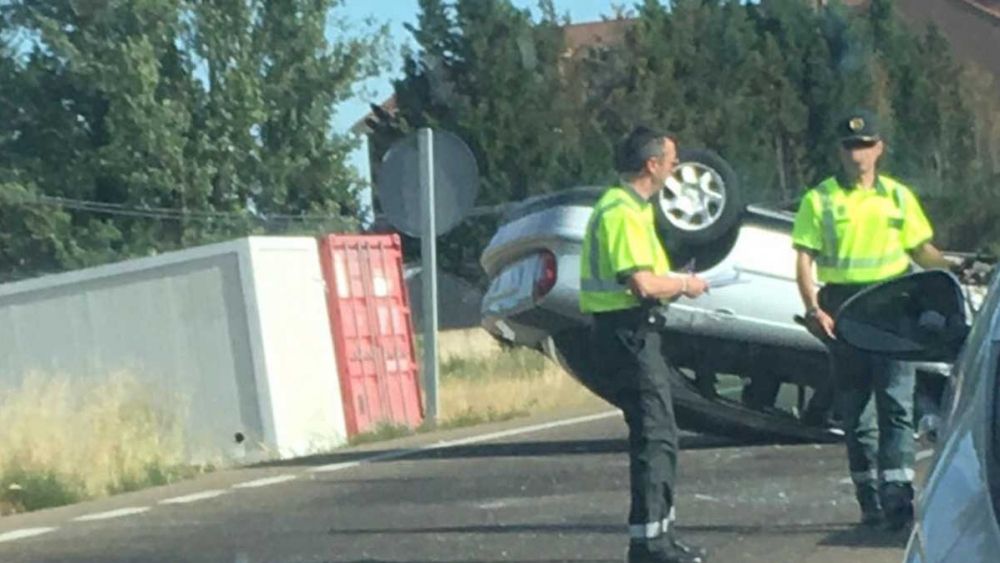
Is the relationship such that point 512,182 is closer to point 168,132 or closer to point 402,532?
point 168,132

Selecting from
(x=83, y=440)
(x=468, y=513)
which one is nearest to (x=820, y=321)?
(x=468, y=513)

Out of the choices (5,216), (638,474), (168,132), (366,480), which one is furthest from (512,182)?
(638,474)

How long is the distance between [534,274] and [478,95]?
136 feet

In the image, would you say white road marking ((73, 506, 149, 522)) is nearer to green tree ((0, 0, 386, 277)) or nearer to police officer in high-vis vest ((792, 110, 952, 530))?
police officer in high-vis vest ((792, 110, 952, 530))

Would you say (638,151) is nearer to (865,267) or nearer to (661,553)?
(865,267)

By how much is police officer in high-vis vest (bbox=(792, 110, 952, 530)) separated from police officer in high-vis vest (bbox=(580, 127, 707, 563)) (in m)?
0.85

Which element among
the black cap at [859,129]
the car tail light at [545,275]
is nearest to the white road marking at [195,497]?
the car tail light at [545,275]

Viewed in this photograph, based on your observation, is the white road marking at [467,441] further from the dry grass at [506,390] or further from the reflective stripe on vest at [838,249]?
the reflective stripe on vest at [838,249]

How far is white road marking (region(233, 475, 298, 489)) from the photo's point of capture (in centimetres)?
1427

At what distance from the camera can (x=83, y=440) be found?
54.9 ft

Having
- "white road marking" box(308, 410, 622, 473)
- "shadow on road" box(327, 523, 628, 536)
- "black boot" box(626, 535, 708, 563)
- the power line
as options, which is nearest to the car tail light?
"white road marking" box(308, 410, 622, 473)

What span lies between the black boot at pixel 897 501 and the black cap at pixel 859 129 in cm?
142

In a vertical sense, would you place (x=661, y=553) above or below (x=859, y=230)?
below

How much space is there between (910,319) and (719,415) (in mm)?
9192
